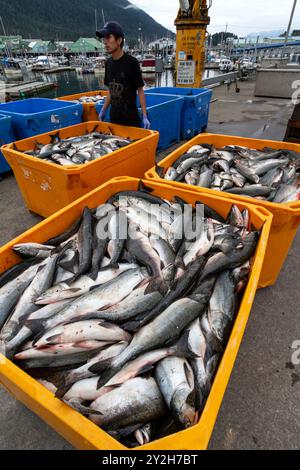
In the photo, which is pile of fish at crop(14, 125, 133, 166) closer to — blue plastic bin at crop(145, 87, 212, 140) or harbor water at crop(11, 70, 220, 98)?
blue plastic bin at crop(145, 87, 212, 140)

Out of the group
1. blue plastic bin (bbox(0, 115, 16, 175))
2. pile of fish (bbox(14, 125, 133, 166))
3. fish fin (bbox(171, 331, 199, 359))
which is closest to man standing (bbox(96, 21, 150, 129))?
pile of fish (bbox(14, 125, 133, 166))

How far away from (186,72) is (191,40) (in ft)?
2.68

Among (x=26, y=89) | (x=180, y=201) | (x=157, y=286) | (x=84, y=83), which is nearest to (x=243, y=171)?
(x=180, y=201)

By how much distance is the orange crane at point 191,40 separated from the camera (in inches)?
289

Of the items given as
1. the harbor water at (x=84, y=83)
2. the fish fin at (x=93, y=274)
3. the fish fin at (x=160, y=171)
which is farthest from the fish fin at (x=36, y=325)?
the harbor water at (x=84, y=83)

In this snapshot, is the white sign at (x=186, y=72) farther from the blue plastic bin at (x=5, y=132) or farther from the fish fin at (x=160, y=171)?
the fish fin at (x=160, y=171)

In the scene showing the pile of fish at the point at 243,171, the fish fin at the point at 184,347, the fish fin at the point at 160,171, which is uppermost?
the fish fin at the point at 160,171

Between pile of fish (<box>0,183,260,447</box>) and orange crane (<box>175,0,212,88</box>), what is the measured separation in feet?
25.3

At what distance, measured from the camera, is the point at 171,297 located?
5.14 ft

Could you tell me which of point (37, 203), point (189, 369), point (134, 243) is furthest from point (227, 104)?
point (189, 369)

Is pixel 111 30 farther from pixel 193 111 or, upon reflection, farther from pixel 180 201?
pixel 193 111

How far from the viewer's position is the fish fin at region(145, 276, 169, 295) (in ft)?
5.30

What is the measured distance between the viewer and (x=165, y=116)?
5996 millimetres

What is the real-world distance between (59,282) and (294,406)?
6.34 ft
